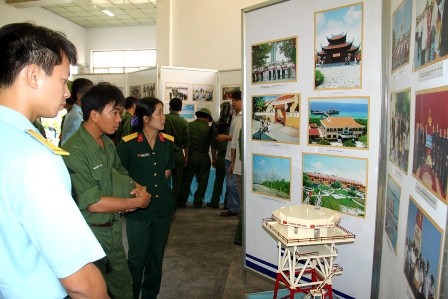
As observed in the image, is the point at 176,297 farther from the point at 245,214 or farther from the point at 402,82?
the point at 402,82

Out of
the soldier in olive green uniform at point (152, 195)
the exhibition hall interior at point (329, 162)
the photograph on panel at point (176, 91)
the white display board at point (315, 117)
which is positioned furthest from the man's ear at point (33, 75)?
the photograph on panel at point (176, 91)

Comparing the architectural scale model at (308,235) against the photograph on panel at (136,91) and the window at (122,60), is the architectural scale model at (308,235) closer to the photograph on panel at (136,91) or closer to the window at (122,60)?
the photograph on panel at (136,91)

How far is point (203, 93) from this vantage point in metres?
5.64

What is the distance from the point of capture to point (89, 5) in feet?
30.6

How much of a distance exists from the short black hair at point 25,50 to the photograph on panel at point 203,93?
459cm

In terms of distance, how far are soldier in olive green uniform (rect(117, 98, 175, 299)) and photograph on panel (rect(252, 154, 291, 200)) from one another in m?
0.73

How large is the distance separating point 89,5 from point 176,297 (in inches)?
340

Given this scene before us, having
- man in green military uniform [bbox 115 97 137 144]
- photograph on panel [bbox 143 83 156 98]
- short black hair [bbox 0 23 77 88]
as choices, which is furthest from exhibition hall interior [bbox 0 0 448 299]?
photograph on panel [bbox 143 83 156 98]

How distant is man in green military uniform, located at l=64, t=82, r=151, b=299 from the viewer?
1762 millimetres

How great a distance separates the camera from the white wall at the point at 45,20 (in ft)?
25.9

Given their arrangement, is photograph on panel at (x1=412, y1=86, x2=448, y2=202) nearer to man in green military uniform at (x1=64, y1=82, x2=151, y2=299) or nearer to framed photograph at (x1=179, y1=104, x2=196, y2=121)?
man in green military uniform at (x1=64, y1=82, x2=151, y2=299)

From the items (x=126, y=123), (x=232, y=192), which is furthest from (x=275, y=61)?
(x=232, y=192)

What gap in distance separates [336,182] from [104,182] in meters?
1.39

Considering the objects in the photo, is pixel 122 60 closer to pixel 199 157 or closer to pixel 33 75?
pixel 199 157
